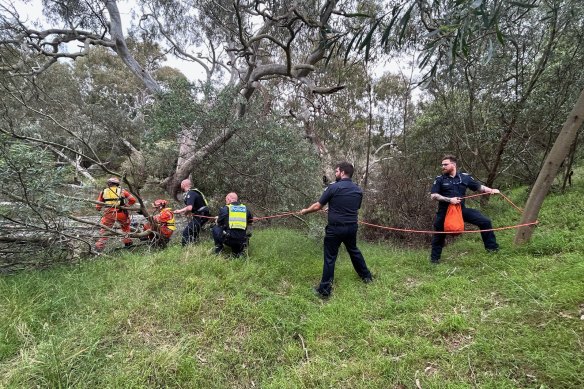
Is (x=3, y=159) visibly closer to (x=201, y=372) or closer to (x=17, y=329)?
(x=17, y=329)

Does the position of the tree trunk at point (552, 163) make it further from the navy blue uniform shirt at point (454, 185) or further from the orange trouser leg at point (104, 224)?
the orange trouser leg at point (104, 224)

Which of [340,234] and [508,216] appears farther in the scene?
[508,216]

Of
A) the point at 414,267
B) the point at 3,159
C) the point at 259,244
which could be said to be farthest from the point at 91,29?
the point at 414,267

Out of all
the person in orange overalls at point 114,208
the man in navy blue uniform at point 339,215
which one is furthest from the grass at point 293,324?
the person in orange overalls at point 114,208

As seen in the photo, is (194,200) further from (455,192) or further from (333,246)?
(455,192)

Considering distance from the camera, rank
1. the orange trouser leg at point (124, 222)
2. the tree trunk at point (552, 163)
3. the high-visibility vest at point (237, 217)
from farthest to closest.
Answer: the orange trouser leg at point (124, 222), the high-visibility vest at point (237, 217), the tree trunk at point (552, 163)

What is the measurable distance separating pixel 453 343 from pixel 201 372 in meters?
2.36

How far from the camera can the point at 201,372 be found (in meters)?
2.71

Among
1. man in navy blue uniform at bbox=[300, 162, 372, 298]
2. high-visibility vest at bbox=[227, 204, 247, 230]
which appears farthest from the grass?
high-visibility vest at bbox=[227, 204, 247, 230]

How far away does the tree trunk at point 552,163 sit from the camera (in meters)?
3.84

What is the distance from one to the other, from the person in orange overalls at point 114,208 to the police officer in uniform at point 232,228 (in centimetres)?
176

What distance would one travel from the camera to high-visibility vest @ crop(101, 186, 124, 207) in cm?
552

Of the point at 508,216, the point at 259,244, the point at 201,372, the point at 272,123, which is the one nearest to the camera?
the point at 201,372

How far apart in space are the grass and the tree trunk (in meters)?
0.26
